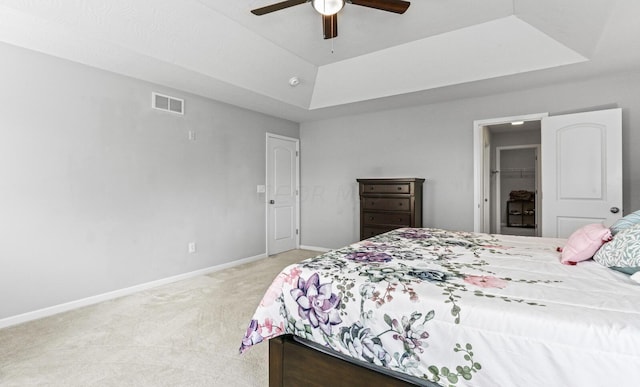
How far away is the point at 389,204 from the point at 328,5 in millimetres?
2745

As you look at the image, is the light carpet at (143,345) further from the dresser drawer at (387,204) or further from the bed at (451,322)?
the dresser drawer at (387,204)

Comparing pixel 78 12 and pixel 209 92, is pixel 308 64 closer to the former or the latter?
pixel 209 92

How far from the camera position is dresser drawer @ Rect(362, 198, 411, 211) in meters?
4.23

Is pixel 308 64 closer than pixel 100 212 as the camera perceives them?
No

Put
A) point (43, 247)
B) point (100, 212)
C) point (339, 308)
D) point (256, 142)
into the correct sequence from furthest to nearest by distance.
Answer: point (256, 142) → point (100, 212) → point (43, 247) → point (339, 308)

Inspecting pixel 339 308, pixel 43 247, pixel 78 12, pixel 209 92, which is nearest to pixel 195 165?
pixel 209 92

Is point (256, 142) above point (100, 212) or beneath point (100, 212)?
above

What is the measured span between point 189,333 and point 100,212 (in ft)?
5.35

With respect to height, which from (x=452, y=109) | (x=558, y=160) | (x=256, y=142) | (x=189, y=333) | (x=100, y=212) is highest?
(x=452, y=109)

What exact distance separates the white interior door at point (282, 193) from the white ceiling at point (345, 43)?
123 cm

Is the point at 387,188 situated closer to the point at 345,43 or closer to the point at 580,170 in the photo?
the point at 345,43

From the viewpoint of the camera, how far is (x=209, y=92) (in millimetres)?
3867

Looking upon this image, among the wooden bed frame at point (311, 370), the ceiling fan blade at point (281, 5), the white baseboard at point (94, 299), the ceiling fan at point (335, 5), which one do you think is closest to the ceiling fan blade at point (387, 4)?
the ceiling fan at point (335, 5)

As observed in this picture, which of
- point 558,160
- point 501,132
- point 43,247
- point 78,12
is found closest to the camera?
point 78,12
